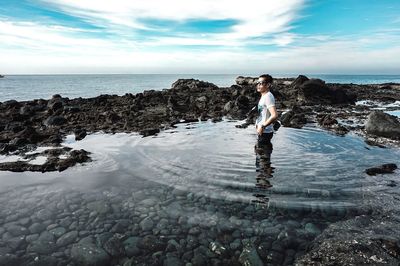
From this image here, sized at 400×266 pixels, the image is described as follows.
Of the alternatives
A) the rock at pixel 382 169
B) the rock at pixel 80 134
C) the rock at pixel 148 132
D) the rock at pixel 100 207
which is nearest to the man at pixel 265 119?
the rock at pixel 382 169

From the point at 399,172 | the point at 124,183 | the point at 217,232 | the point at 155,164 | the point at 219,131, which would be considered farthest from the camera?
the point at 219,131

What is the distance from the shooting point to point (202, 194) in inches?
331

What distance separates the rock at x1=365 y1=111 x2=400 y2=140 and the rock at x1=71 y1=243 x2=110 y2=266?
1471 cm

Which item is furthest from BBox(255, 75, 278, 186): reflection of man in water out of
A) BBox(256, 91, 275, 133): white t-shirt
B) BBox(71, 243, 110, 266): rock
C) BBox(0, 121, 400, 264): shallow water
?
BBox(71, 243, 110, 266): rock

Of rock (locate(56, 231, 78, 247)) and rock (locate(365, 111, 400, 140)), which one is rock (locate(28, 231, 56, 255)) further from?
rock (locate(365, 111, 400, 140))

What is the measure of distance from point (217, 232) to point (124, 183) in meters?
3.81

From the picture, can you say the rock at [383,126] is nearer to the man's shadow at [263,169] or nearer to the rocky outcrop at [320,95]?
the man's shadow at [263,169]

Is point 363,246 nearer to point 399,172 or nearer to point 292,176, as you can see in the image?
point 292,176

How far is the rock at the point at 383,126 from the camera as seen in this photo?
50.7 feet

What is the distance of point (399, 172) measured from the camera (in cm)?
1009

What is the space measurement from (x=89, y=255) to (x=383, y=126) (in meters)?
15.4

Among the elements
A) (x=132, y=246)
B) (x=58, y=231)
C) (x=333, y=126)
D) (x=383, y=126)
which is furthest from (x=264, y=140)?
(x=333, y=126)

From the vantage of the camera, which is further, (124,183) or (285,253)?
(124,183)

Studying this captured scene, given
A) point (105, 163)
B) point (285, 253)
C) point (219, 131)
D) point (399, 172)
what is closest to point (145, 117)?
point (219, 131)
